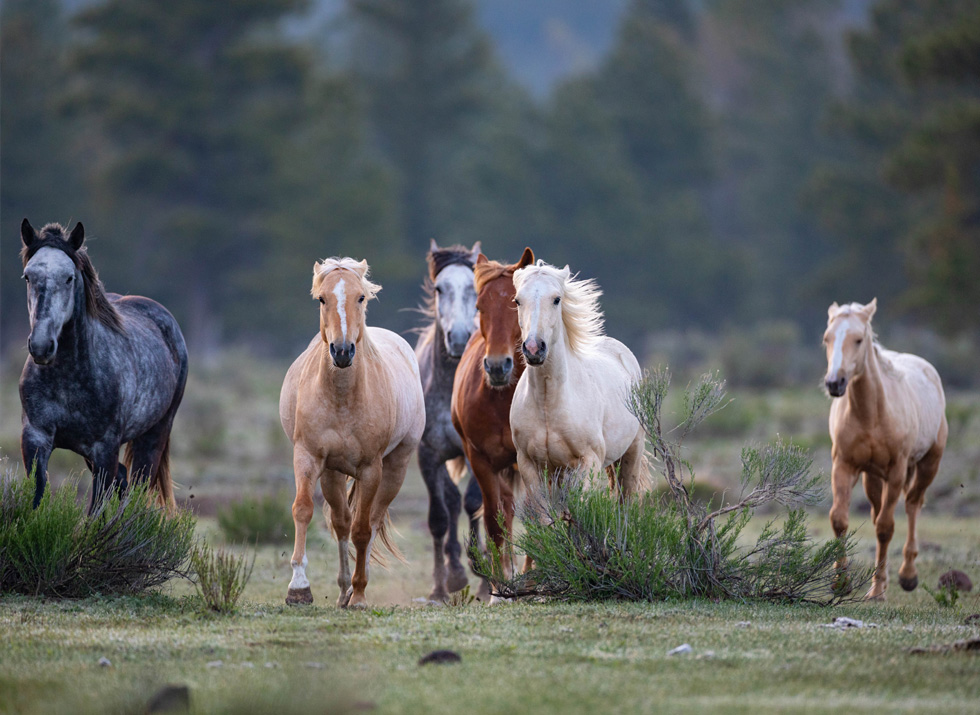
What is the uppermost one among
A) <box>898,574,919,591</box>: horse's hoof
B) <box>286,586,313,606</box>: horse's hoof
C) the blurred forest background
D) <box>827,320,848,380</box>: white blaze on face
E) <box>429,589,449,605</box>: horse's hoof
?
the blurred forest background

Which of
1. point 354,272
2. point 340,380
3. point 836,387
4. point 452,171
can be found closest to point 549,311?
point 354,272

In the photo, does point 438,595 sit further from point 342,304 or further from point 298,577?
point 342,304

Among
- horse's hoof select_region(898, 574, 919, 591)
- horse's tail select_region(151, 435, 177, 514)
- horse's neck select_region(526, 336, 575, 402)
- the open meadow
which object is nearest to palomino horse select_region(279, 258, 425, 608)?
the open meadow

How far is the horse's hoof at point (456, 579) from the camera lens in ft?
29.8

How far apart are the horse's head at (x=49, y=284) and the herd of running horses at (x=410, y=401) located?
1 centimetres

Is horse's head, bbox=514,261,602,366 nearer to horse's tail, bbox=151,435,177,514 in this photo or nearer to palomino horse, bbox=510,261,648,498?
palomino horse, bbox=510,261,648,498

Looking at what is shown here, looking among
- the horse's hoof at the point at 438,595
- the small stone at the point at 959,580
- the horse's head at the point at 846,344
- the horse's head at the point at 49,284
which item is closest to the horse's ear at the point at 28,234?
the horse's head at the point at 49,284

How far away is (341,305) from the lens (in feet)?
22.9

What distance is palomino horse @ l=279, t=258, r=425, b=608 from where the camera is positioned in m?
7.01

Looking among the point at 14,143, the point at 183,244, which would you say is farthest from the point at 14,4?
the point at 183,244

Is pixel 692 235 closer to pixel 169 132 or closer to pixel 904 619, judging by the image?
pixel 169 132

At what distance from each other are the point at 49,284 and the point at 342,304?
1.87 m

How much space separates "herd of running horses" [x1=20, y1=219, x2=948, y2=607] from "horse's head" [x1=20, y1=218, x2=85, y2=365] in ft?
0.04

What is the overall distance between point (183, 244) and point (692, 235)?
62.4 ft
